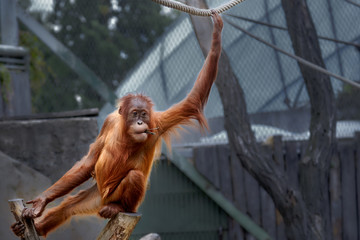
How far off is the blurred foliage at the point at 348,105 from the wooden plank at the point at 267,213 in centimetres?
139

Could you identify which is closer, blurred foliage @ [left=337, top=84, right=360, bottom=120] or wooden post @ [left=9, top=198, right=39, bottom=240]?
wooden post @ [left=9, top=198, right=39, bottom=240]

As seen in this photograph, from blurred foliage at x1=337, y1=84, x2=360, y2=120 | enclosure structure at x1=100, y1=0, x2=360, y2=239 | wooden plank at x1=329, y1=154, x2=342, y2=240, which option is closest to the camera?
enclosure structure at x1=100, y1=0, x2=360, y2=239

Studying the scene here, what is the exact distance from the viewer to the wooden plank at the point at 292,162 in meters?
5.46

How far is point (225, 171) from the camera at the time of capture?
546 centimetres

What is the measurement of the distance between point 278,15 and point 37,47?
2916 mm

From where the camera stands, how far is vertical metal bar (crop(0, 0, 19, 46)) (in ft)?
15.8

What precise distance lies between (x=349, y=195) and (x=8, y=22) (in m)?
4.43

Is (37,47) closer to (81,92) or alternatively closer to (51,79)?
(51,79)

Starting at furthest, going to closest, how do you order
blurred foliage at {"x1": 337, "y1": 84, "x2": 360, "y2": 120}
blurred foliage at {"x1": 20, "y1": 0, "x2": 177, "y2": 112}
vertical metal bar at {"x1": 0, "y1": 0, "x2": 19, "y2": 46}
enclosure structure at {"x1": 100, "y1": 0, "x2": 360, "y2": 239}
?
blurred foliage at {"x1": 337, "y1": 84, "x2": 360, "y2": 120}, enclosure structure at {"x1": 100, "y1": 0, "x2": 360, "y2": 239}, blurred foliage at {"x1": 20, "y1": 0, "x2": 177, "y2": 112}, vertical metal bar at {"x1": 0, "y1": 0, "x2": 19, "y2": 46}

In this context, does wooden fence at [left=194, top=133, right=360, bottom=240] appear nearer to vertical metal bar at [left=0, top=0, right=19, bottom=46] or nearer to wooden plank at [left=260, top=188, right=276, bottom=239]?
wooden plank at [left=260, top=188, right=276, bottom=239]

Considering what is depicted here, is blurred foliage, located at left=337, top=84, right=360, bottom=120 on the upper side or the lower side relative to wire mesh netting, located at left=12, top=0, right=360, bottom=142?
lower

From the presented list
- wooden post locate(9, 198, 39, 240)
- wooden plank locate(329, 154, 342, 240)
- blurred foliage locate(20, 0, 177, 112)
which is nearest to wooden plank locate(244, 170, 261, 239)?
wooden plank locate(329, 154, 342, 240)

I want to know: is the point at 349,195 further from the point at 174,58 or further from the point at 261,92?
the point at 174,58

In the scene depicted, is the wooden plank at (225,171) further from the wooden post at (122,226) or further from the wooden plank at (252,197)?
the wooden post at (122,226)
